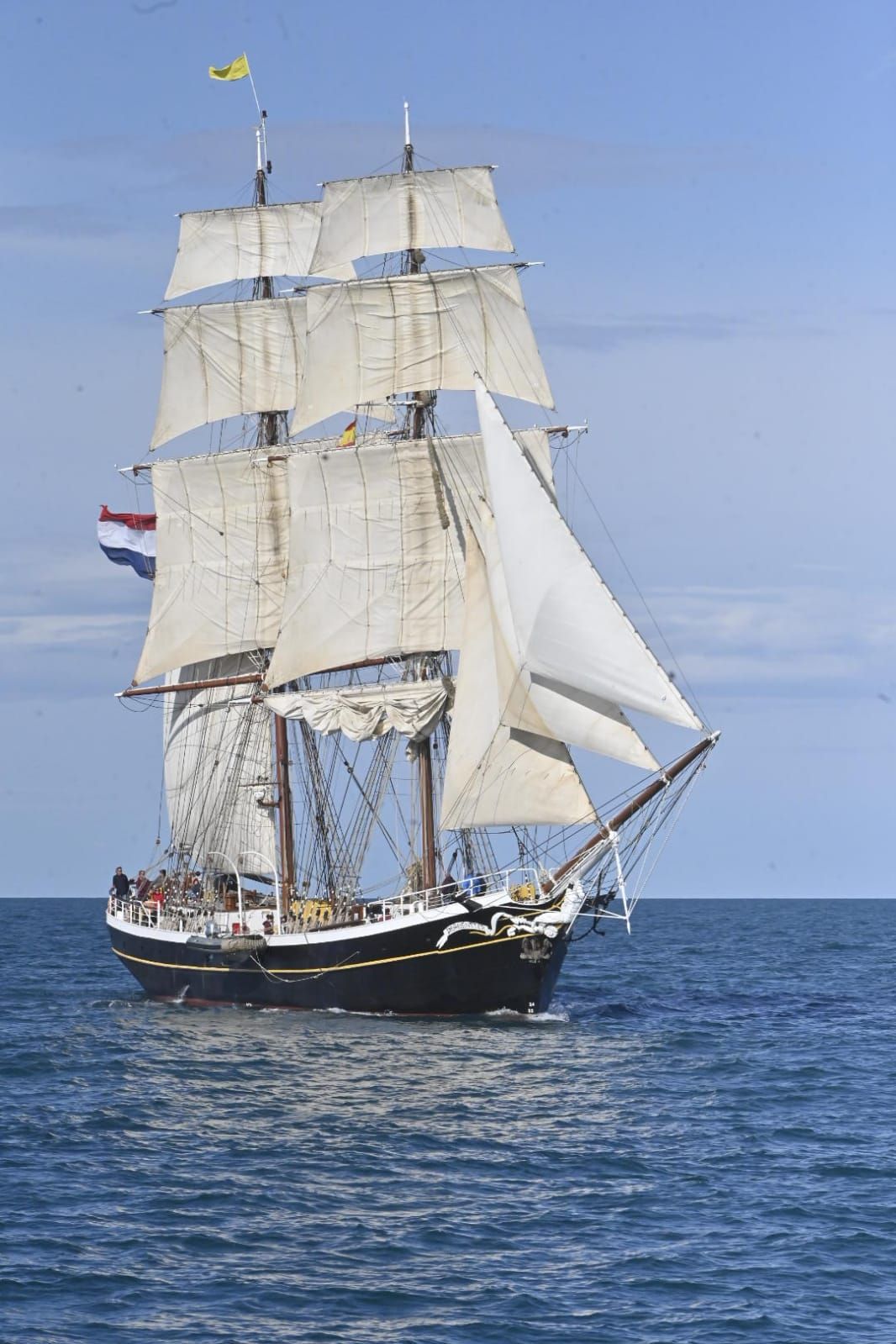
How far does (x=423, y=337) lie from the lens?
201 feet

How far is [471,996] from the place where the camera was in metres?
52.8

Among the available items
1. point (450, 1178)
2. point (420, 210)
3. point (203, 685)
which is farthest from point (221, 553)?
point (450, 1178)

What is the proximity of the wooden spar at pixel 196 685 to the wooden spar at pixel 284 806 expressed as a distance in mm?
1659

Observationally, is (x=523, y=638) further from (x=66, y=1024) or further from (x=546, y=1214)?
(x=546, y=1214)

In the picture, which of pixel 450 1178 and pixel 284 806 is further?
pixel 284 806

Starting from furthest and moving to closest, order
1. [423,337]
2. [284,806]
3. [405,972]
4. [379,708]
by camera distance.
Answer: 1. [284,806]
2. [423,337]
3. [379,708]
4. [405,972]

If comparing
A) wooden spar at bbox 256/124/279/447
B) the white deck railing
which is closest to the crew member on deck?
the white deck railing

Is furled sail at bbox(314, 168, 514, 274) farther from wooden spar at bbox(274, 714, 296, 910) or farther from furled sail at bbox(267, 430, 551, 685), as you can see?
wooden spar at bbox(274, 714, 296, 910)

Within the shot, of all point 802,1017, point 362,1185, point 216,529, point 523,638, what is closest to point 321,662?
point 216,529

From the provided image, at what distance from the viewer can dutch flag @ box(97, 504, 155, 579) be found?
233ft

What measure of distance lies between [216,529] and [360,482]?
26.5 feet

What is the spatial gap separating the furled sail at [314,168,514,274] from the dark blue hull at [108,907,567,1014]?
21.2 m

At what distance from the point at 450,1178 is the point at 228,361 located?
40.3 m

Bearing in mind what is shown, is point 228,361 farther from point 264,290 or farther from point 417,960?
point 417,960
